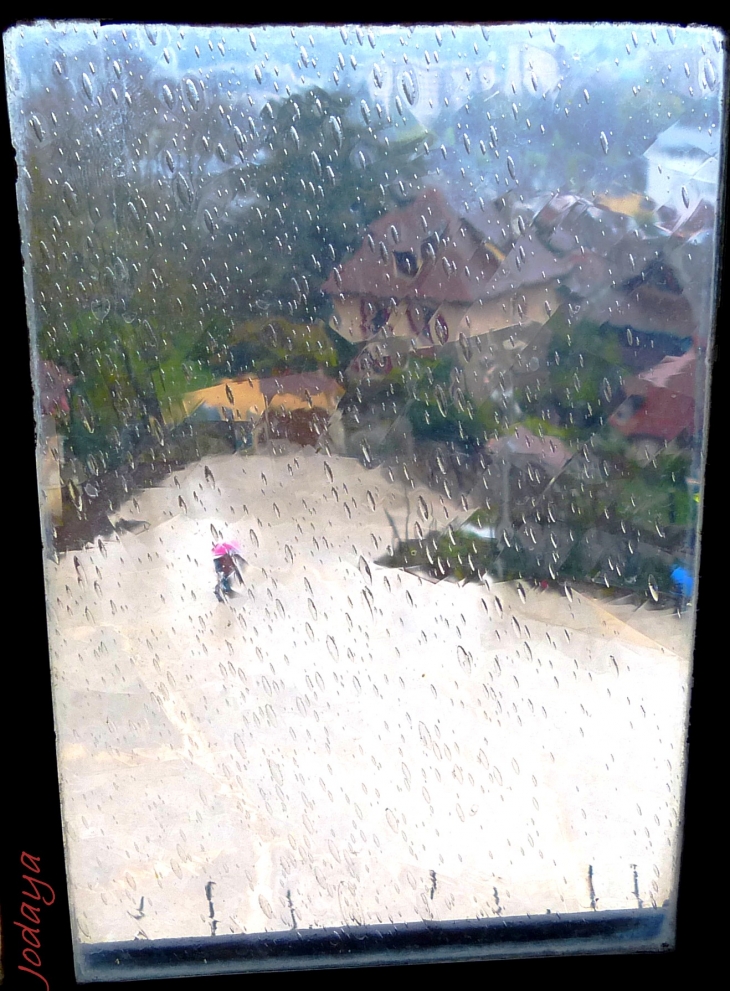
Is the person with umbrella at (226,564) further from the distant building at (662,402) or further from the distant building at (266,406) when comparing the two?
the distant building at (662,402)

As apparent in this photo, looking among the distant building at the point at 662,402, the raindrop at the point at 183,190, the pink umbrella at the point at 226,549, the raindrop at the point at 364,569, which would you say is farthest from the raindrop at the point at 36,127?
the distant building at the point at 662,402

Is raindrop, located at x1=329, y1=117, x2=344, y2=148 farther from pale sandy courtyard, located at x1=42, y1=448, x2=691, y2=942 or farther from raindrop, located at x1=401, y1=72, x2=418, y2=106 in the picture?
pale sandy courtyard, located at x1=42, y1=448, x2=691, y2=942

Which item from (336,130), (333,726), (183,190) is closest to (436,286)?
(336,130)

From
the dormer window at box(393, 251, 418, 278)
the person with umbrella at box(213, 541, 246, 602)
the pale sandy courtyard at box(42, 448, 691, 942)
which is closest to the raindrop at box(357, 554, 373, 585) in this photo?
the pale sandy courtyard at box(42, 448, 691, 942)

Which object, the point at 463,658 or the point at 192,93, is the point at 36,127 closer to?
the point at 192,93

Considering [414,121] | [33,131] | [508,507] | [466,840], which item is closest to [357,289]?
[414,121]
